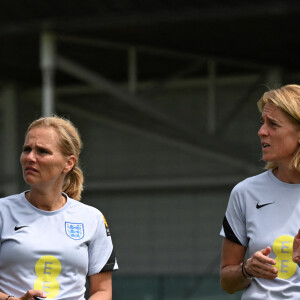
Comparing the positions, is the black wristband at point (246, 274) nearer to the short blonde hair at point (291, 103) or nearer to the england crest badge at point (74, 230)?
the short blonde hair at point (291, 103)

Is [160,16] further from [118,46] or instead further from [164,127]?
[164,127]

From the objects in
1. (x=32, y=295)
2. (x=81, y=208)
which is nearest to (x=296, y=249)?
(x=81, y=208)

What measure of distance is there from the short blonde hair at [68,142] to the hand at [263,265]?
1.06 m

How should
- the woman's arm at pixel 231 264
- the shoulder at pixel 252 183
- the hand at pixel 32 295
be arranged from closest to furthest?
the hand at pixel 32 295, the woman's arm at pixel 231 264, the shoulder at pixel 252 183

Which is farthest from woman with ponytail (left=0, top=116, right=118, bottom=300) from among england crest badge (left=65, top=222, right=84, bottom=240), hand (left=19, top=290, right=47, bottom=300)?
hand (left=19, top=290, right=47, bottom=300)

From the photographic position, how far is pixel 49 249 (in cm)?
412

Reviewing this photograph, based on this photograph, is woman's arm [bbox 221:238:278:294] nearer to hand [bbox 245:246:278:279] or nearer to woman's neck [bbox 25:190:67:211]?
hand [bbox 245:246:278:279]

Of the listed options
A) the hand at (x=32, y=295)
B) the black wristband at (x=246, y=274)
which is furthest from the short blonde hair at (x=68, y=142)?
the black wristband at (x=246, y=274)

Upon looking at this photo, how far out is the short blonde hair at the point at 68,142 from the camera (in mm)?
4277

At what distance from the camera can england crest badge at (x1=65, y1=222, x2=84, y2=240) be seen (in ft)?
13.8

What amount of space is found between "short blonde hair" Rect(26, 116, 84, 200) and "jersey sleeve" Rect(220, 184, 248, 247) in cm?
81

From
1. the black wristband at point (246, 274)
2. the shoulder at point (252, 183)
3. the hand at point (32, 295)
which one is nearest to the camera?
the hand at point (32, 295)

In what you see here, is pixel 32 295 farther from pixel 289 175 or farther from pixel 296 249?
pixel 289 175

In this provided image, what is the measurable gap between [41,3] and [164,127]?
586cm
